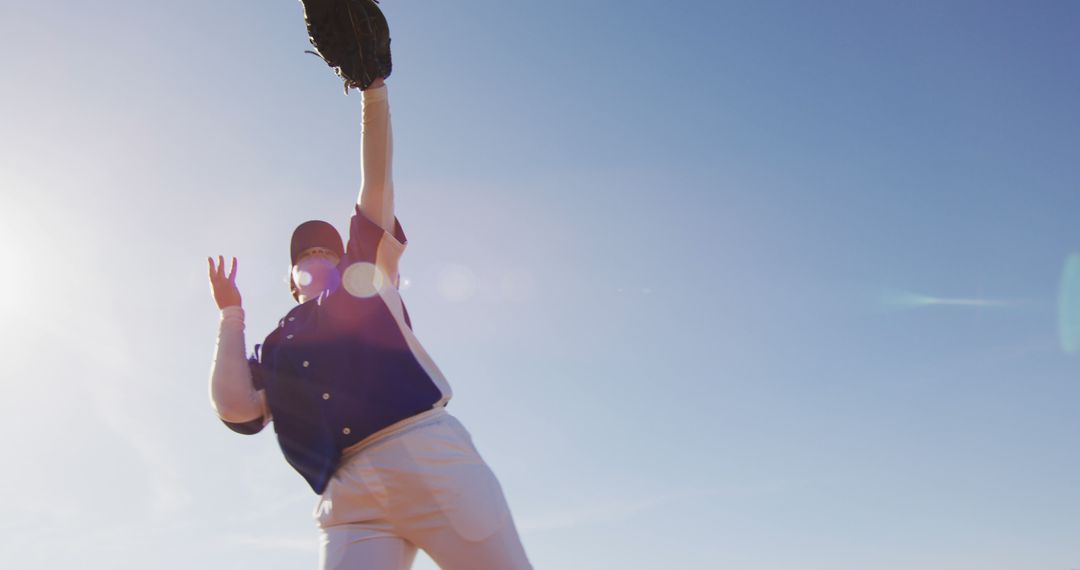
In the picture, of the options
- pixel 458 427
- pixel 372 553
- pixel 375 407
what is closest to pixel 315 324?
pixel 375 407

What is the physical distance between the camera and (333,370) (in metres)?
3.97

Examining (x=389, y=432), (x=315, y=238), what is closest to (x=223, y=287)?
(x=315, y=238)

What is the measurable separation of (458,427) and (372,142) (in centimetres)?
146

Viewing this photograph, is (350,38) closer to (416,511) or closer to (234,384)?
(234,384)

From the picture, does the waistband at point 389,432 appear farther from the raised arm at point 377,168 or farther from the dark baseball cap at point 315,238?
the dark baseball cap at point 315,238

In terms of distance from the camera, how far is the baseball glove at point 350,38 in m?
4.42

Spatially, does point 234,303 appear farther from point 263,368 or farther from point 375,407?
point 375,407

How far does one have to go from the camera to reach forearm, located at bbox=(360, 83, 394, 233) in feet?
14.1

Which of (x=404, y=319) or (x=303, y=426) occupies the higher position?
(x=404, y=319)

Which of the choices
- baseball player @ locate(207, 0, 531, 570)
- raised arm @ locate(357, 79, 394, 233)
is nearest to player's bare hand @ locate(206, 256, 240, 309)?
baseball player @ locate(207, 0, 531, 570)

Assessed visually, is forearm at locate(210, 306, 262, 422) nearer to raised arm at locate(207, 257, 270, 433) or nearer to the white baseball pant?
raised arm at locate(207, 257, 270, 433)

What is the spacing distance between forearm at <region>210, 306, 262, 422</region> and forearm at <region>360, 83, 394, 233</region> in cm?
95

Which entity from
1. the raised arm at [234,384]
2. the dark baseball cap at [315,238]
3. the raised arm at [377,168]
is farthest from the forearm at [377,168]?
the raised arm at [234,384]

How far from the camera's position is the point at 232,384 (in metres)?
4.25
